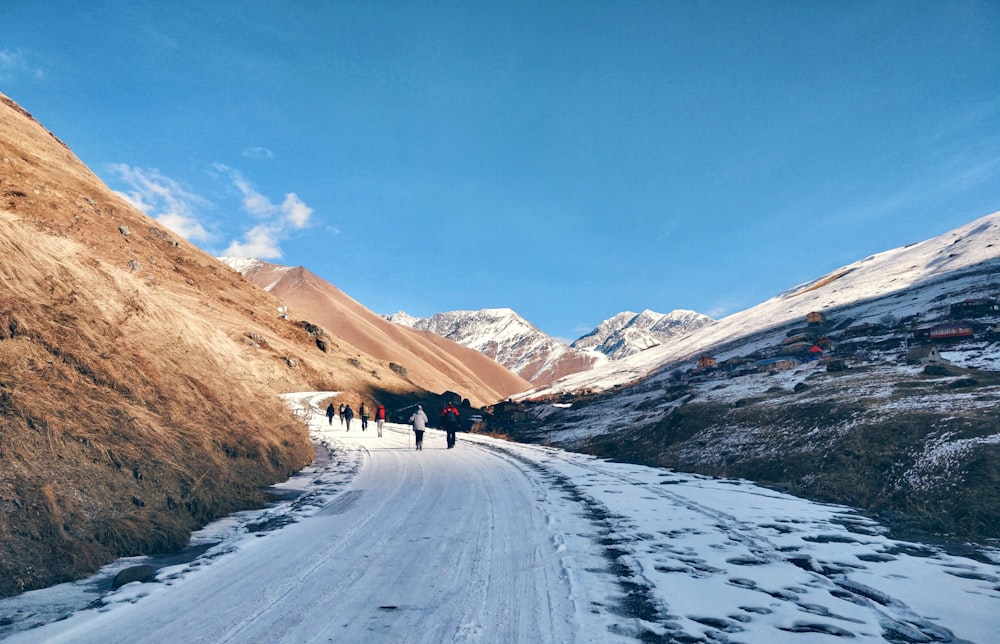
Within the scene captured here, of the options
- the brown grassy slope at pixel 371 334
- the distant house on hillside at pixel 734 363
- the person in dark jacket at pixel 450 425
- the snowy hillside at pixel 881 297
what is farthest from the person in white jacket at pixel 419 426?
the brown grassy slope at pixel 371 334

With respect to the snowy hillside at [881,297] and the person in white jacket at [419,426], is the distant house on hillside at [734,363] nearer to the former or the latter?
the snowy hillside at [881,297]

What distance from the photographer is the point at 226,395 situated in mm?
12766

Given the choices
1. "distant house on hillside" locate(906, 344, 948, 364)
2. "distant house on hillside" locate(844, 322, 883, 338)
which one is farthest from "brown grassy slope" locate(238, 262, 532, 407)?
"distant house on hillside" locate(906, 344, 948, 364)

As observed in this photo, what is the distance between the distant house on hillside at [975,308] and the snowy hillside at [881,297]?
6.32ft

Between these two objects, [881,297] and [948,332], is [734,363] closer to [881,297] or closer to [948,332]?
[948,332]

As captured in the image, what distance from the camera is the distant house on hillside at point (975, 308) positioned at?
139 ft

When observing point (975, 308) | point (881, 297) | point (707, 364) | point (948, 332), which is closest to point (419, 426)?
point (948, 332)

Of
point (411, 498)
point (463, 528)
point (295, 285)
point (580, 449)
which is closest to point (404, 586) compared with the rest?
point (463, 528)

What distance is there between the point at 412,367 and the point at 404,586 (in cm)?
12857

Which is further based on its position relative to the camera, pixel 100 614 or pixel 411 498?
pixel 411 498

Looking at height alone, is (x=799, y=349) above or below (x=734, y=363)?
above

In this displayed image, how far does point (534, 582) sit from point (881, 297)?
80225 mm

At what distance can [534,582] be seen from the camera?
510cm

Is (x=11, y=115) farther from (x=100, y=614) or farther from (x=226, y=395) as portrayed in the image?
(x=100, y=614)
